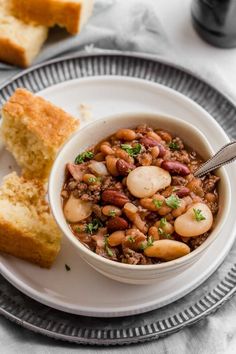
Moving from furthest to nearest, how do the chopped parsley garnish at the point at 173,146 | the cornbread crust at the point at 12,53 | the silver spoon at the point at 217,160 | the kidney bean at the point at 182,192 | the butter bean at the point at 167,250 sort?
the cornbread crust at the point at 12,53 < the chopped parsley garnish at the point at 173,146 < the silver spoon at the point at 217,160 < the kidney bean at the point at 182,192 < the butter bean at the point at 167,250

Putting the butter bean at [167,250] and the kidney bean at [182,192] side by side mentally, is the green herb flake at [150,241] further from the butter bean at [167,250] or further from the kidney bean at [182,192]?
the kidney bean at [182,192]

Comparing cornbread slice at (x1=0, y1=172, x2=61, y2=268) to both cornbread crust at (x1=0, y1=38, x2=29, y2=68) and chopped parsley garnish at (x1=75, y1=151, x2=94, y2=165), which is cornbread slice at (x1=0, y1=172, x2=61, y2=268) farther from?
cornbread crust at (x1=0, y1=38, x2=29, y2=68)

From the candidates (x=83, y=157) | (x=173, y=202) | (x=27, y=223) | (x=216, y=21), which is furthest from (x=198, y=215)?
(x=216, y=21)

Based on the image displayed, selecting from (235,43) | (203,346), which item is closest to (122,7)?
(235,43)

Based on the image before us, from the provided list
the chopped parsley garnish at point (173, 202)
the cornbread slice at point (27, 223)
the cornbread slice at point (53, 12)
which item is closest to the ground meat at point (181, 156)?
the chopped parsley garnish at point (173, 202)

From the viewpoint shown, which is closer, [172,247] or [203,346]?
[172,247]

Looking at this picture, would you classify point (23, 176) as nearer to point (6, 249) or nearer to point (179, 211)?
point (6, 249)
